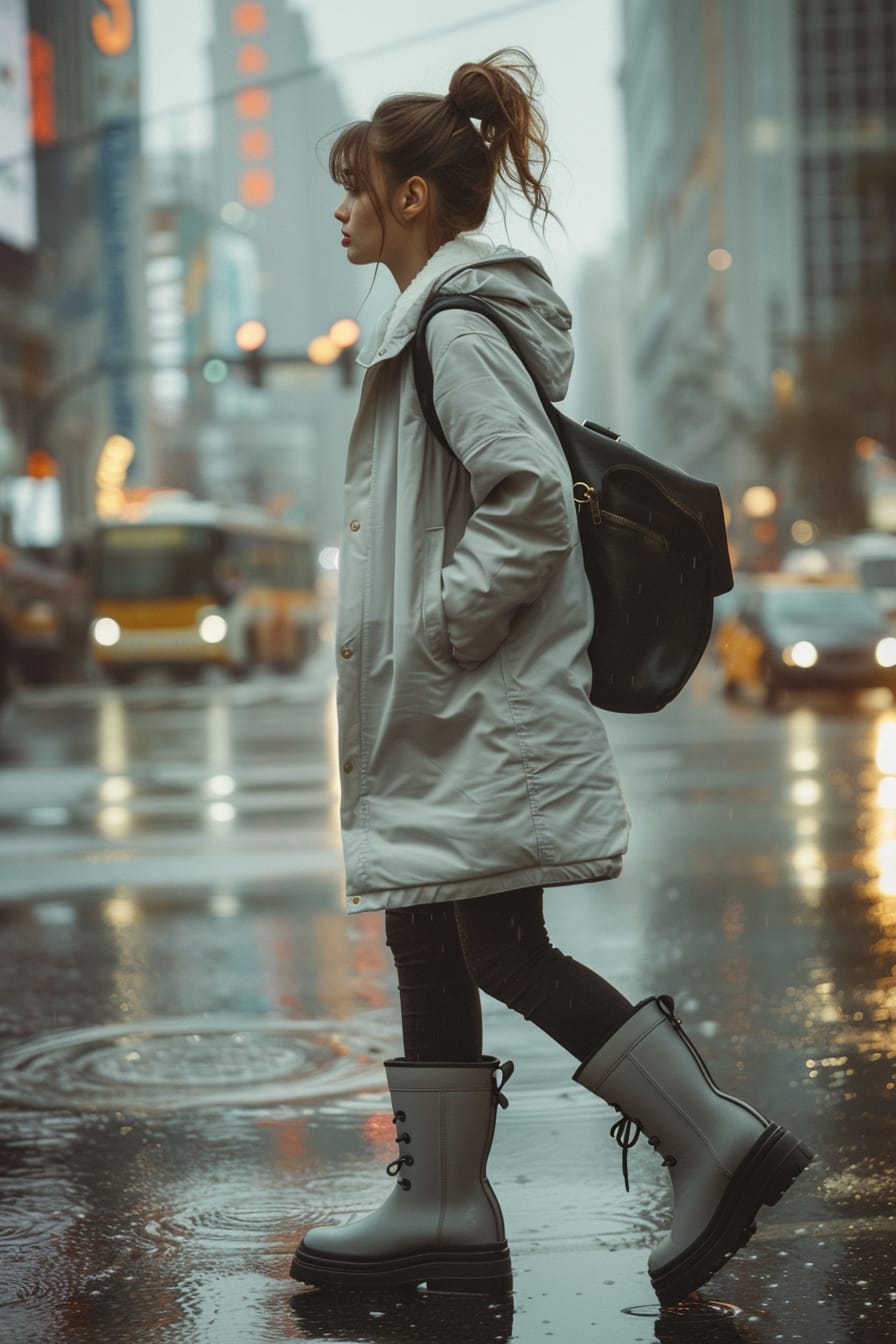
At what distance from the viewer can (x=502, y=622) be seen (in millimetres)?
3391

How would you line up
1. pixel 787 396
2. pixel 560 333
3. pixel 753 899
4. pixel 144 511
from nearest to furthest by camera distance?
pixel 560 333
pixel 753 899
pixel 144 511
pixel 787 396

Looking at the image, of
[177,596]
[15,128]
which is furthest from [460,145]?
[15,128]

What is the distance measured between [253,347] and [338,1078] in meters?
29.7

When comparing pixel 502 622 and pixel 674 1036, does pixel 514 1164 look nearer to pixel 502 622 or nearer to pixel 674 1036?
pixel 674 1036

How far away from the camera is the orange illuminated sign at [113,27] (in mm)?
86812

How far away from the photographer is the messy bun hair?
3604 millimetres

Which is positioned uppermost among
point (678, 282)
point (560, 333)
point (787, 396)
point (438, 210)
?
point (678, 282)

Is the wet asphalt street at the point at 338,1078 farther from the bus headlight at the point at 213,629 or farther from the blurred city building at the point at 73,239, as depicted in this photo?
the blurred city building at the point at 73,239

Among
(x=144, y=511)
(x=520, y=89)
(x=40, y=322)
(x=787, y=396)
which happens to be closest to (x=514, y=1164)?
(x=520, y=89)

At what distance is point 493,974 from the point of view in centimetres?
347

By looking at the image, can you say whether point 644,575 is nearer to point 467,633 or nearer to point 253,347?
point 467,633

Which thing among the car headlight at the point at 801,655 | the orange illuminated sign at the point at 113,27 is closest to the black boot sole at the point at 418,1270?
the car headlight at the point at 801,655

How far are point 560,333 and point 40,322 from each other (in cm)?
7132

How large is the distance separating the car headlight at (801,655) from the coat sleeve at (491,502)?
2054 cm
